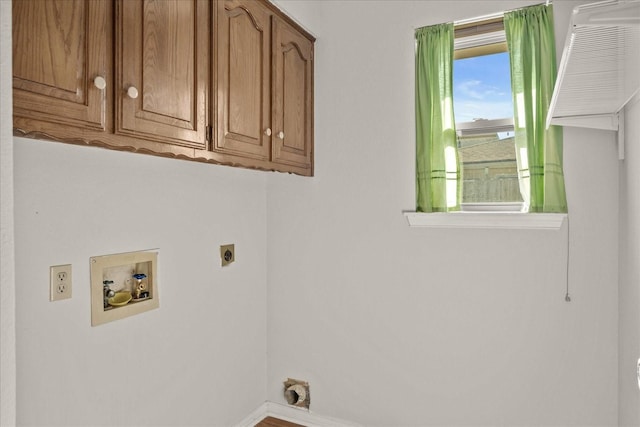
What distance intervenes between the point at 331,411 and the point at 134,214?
152cm

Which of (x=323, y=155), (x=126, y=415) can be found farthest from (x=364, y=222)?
(x=126, y=415)

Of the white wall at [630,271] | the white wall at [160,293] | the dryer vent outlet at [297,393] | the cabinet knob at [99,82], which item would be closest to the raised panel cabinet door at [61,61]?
the cabinet knob at [99,82]

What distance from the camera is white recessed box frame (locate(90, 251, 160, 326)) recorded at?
4.89 feet

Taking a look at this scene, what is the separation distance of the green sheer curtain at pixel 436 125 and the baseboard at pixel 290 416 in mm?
1284

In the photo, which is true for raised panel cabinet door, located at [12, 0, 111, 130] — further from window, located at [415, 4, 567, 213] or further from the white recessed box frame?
window, located at [415, 4, 567, 213]

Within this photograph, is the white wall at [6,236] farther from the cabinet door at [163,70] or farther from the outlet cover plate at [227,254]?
the outlet cover plate at [227,254]

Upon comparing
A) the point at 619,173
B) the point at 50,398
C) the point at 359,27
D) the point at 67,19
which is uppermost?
the point at 359,27

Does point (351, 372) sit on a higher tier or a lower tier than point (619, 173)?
lower

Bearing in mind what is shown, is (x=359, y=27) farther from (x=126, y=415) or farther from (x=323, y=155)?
(x=126, y=415)

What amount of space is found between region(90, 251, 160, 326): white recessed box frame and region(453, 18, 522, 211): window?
4.94 ft

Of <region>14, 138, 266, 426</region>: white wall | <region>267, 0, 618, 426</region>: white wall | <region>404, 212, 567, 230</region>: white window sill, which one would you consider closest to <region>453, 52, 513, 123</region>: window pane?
<region>267, 0, 618, 426</region>: white wall

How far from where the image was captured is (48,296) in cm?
135

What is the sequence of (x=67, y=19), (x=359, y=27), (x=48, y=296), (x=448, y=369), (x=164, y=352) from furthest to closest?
1. (x=359, y=27)
2. (x=448, y=369)
3. (x=164, y=352)
4. (x=48, y=296)
5. (x=67, y=19)

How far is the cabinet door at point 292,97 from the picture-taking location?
195cm
